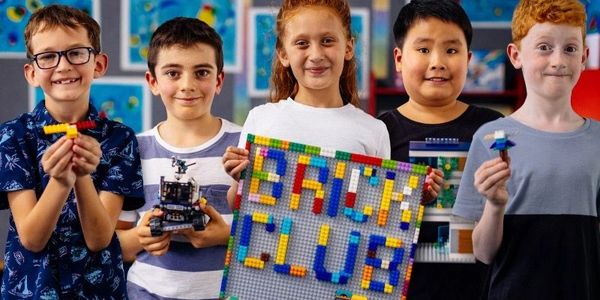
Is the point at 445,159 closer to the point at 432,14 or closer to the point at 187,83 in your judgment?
the point at 432,14

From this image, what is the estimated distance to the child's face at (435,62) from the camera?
2266 mm

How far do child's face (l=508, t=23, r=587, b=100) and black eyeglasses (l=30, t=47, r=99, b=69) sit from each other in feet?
3.75

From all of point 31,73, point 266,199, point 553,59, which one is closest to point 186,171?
point 266,199

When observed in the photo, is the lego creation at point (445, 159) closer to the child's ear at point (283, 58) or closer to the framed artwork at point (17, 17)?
the child's ear at point (283, 58)

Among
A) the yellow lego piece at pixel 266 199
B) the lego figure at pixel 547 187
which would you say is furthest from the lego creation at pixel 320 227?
the lego figure at pixel 547 187

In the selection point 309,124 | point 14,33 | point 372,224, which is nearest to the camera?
point 372,224

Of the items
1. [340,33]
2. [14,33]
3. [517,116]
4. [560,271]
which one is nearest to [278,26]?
[340,33]

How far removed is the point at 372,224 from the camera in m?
2.08

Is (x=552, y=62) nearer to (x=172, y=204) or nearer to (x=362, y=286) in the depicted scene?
(x=362, y=286)

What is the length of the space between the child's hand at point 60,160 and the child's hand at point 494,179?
36.9 inches

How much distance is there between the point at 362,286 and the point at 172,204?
1.77 feet

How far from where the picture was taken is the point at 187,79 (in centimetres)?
233

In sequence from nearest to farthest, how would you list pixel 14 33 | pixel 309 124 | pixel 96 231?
pixel 96 231 < pixel 309 124 < pixel 14 33

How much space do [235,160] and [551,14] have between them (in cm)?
88
